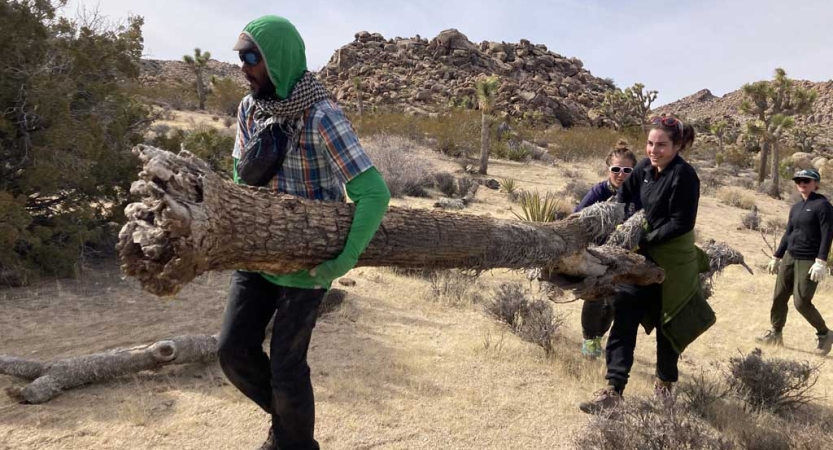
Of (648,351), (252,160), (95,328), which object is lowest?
(648,351)

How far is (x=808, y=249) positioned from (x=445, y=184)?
32.1 feet

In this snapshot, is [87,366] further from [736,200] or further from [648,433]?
[736,200]

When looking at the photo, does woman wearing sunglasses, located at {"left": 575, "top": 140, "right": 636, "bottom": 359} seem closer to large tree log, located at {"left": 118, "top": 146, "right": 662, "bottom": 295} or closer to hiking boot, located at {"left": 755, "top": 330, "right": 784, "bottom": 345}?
large tree log, located at {"left": 118, "top": 146, "right": 662, "bottom": 295}

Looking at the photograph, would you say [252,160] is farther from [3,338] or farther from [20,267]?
[20,267]

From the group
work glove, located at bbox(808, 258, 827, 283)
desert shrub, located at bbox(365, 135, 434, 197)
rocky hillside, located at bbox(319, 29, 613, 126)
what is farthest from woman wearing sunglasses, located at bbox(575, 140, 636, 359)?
rocky hillside, located at bbox(319, 29, 613, 126)

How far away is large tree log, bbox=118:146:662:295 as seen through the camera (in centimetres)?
165

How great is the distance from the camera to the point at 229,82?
101 ft

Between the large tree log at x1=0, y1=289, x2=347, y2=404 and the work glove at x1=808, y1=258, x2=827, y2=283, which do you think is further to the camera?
the work glove at x1=808, y1=258, x2=827, y2=283

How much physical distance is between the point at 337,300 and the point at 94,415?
8.37ft

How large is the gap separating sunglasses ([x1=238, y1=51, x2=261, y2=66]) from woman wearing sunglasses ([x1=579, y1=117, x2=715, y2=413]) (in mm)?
2462

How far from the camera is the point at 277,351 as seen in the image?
2209mm

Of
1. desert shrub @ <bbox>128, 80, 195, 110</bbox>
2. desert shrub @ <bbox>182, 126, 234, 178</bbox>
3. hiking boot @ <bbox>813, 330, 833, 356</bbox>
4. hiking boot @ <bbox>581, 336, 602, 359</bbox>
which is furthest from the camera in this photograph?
desert shrub @ <bbox>128, 80, 195, 110</bbox>

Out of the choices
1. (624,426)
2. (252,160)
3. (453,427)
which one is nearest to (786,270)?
(624,426)

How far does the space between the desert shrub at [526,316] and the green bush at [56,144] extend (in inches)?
188
